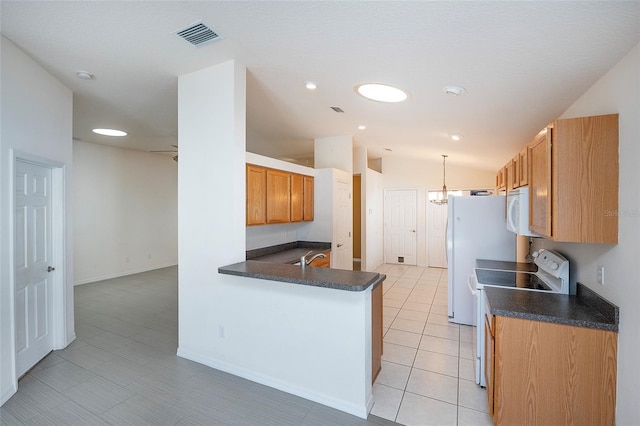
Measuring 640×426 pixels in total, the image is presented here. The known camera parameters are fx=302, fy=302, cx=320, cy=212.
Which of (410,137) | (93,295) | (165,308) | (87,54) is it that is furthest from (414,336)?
(93,295)

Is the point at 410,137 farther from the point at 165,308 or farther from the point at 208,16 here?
the point at 165,308

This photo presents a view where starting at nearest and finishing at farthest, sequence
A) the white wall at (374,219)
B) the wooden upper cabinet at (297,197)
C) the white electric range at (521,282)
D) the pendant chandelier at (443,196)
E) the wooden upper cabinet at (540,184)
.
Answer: the wooden upper cabinet at (540,184) → the white electric range at (521,282) → the wooden upper cabinet at (297,197) → the white wall at (374,219) → the pendant chandelier at (443,196)

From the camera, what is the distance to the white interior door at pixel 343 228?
517cm

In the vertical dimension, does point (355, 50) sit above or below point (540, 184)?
above

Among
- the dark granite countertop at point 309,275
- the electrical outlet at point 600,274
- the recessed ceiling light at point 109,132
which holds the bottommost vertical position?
the dark granite countertop at point 309,275

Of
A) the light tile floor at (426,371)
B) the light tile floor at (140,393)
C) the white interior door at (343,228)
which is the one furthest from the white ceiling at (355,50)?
the light tile floor at (140,393)

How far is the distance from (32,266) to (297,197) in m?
3.03

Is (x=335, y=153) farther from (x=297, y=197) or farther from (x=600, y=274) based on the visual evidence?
(x=600, y=274)

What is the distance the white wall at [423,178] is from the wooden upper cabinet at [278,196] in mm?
4663

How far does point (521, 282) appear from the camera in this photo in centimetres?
275

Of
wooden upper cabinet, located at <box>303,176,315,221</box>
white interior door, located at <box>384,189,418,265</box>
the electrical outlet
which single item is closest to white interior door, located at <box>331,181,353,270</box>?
wooden upper cabinet, located at <box>303,176,315,221</box>

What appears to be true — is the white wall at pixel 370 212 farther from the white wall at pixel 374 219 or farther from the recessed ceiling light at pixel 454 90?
the recessed ceiling light at pixel 454 90

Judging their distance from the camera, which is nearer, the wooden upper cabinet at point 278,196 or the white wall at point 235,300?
the white wall at point 235,300

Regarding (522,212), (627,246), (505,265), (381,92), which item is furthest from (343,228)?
(627,246)
